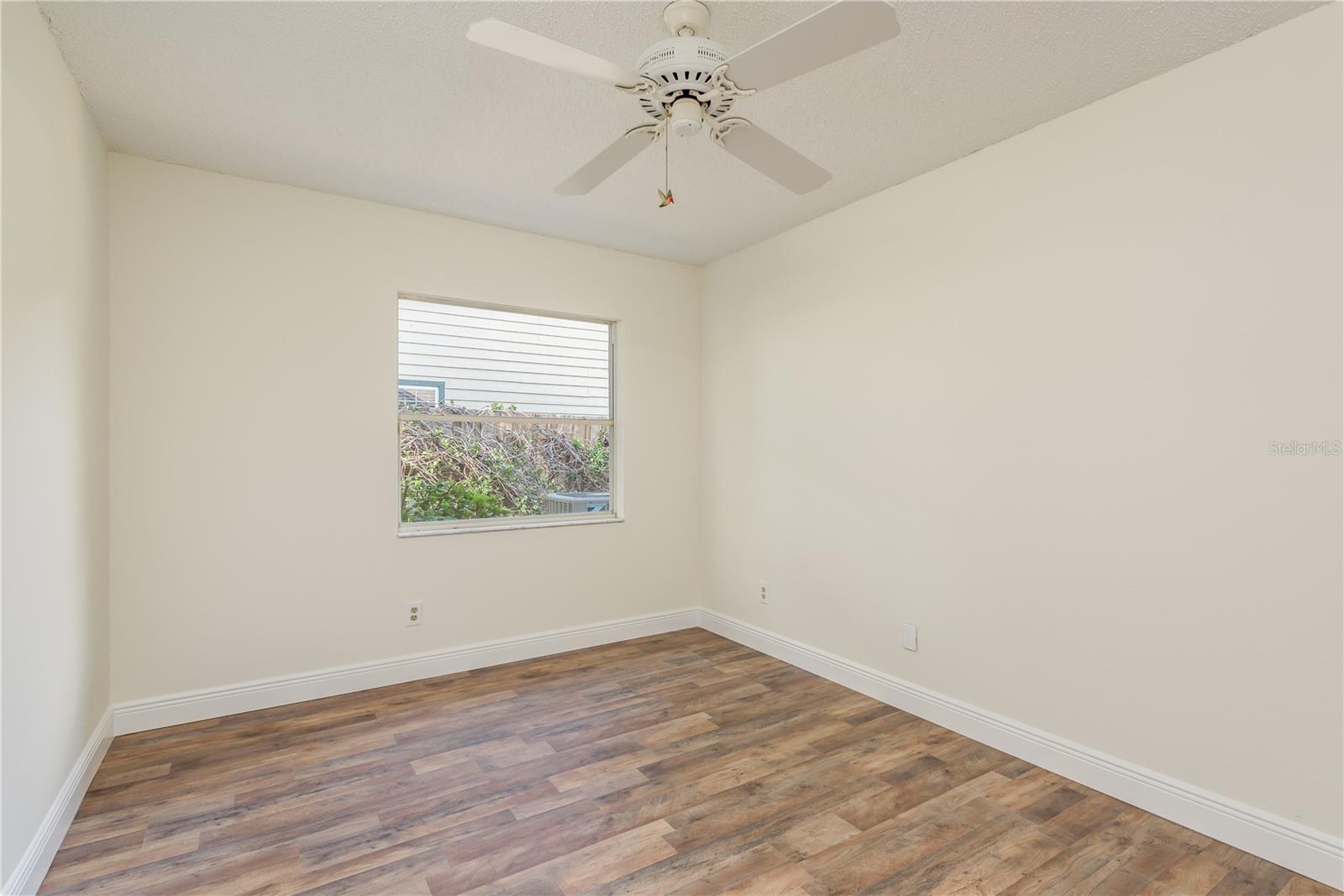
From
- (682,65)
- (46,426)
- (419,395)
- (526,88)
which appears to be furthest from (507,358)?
(682,65)

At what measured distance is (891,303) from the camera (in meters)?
3.24

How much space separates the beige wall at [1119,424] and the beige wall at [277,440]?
1925mm

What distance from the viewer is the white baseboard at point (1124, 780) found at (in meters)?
1.95

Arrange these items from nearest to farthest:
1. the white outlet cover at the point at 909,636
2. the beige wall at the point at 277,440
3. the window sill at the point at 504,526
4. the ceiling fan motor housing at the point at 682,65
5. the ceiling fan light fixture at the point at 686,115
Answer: the ceiling fan motor housing at the point at 682,65
the ceiling fan light fixture at the point at 686,115
the beige wall at the point at 277,440
the white outlet cover at the point at 909,636
the window sill at the point at 504,526

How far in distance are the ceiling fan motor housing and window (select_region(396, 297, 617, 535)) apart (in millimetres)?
2295

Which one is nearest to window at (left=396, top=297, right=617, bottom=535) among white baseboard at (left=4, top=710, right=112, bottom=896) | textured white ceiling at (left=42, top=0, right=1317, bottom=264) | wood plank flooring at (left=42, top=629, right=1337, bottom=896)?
textured white ceiling at (left=42, top=0, right=1317, bottom=264)

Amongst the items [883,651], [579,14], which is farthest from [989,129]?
[883,651]

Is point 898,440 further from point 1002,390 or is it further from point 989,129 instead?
point 989,129

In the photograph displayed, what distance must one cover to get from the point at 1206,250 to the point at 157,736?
4.42 metres

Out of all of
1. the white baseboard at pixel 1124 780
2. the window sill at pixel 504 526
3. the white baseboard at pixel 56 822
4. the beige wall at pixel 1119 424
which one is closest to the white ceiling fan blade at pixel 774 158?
the beige wall at pixel 1119 424

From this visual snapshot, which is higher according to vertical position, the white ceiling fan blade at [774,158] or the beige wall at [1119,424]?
the white ceiling fan blade at [774,158]

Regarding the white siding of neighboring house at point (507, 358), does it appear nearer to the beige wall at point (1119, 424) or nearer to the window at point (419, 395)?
the window at point (419, 395)

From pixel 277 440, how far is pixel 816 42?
293 centimetres

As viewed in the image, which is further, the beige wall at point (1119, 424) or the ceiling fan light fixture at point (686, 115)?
the beige wall at point (1119, 424)
